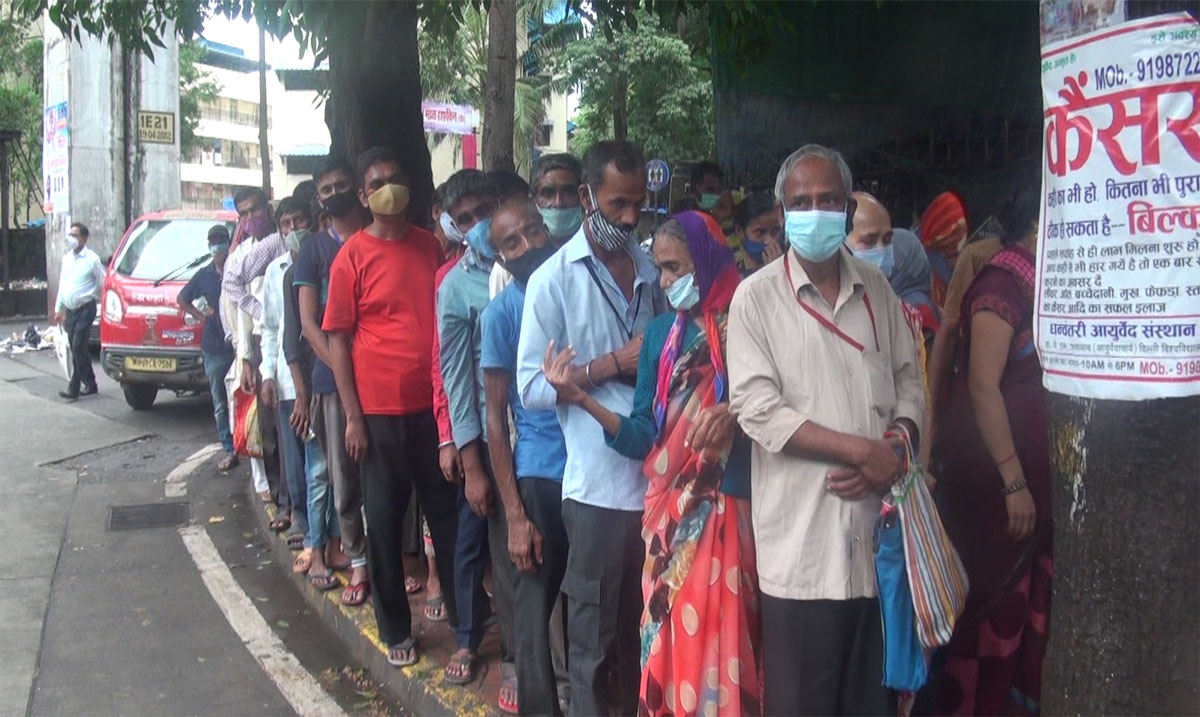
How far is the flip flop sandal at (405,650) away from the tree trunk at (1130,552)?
2806 mm

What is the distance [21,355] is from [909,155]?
45.2ft

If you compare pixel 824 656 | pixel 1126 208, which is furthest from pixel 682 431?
pixel 1126 208

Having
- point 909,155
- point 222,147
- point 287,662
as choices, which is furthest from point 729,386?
point 222,147

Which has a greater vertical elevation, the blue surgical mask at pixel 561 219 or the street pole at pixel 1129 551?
the blue surgical mask at pixel 561 219

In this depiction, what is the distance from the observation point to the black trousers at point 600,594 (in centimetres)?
335

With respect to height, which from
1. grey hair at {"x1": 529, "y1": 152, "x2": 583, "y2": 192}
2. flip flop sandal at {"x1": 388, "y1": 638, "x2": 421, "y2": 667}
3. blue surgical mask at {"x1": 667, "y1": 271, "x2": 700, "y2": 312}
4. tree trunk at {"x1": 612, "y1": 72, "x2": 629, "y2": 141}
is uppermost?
tree trunk at {"x1": 612, "y1": 72, "x2": 629, "y2": 141}

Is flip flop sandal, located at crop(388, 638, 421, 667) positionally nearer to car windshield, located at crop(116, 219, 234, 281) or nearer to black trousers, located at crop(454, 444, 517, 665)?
black trousers, located at crop(454, 444, 517, 665)

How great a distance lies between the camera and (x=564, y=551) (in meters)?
3.76

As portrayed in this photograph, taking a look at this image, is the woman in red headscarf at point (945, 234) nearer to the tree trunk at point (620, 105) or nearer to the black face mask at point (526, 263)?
the black face mask at point (526, 263)

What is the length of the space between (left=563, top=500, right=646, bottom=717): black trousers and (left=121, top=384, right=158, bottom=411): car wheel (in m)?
9.45

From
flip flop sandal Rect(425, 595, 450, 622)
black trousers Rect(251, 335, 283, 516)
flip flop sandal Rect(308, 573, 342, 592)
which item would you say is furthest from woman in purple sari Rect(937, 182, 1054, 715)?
black trousers Rect(251, 335, 283, 516)

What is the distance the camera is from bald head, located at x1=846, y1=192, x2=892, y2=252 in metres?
4.13

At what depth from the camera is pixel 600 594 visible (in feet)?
11.0

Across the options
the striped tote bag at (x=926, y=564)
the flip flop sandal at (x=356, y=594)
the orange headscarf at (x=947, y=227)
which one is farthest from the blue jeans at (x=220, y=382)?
the striped tote bag at (x=926, y=564)
